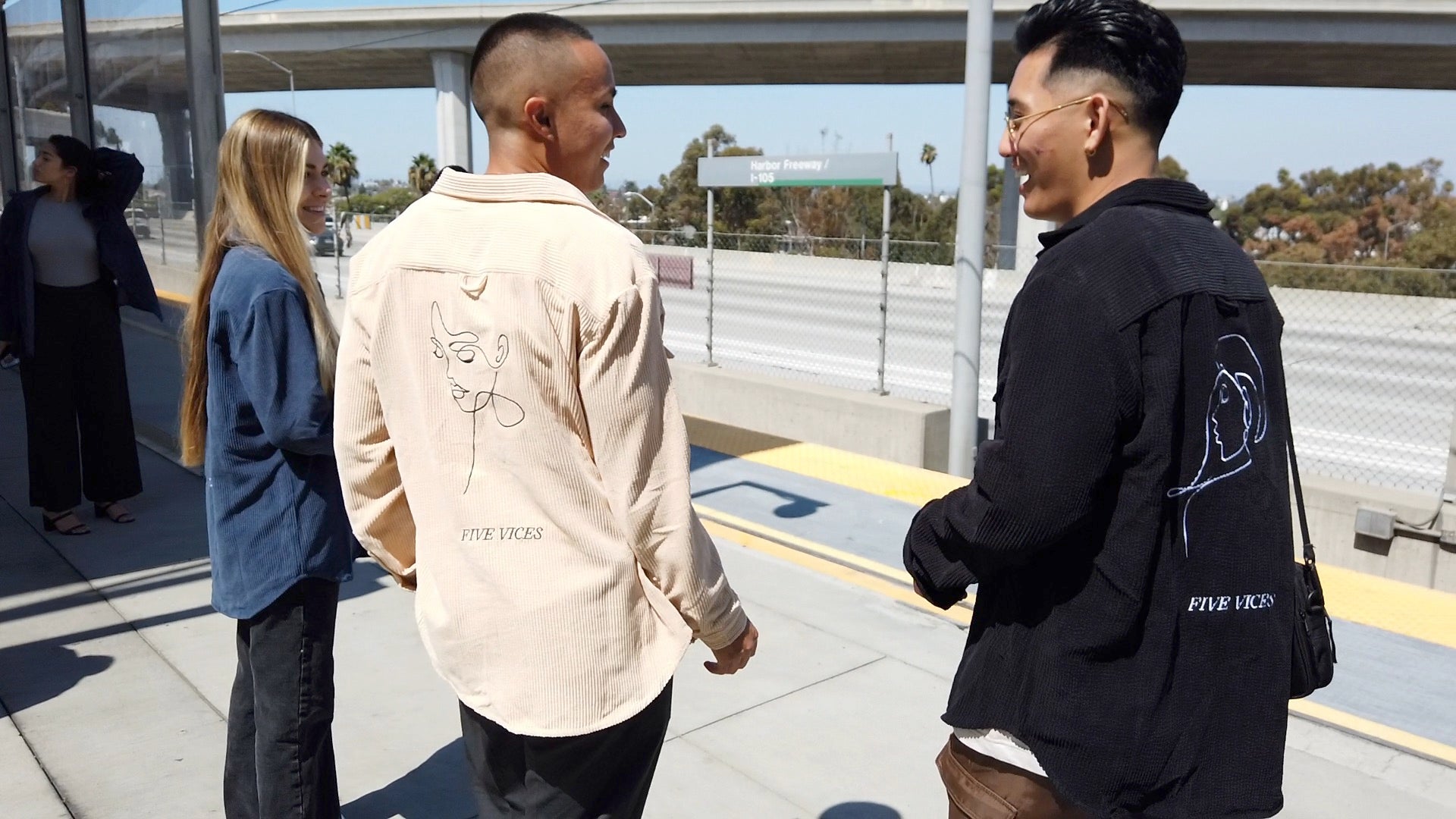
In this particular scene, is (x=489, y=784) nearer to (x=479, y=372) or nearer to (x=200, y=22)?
(x=479, y=372)

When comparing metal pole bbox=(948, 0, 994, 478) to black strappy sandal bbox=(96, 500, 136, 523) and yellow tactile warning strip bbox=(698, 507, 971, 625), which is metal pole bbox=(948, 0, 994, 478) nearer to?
yellow tactile warning strip bbox=(698, 507, 971, 625)

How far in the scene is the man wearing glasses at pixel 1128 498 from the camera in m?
1.51

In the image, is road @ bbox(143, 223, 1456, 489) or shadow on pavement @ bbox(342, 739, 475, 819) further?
road @ bbox(143, 223, 1456, 489)

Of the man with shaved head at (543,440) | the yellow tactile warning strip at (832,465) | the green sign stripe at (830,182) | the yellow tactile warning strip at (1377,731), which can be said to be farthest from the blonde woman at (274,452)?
the green sign stripe at (830,182)

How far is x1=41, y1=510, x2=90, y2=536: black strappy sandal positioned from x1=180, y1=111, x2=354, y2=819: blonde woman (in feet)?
12.1

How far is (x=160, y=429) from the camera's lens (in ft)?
25.4

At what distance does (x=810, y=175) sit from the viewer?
38.2ft

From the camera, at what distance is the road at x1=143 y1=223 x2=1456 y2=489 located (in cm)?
1278

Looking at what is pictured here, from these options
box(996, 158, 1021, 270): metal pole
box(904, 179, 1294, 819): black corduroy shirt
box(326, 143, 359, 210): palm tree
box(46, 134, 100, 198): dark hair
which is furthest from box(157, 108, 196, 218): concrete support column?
box(326, 143, 359, 210): palm tree

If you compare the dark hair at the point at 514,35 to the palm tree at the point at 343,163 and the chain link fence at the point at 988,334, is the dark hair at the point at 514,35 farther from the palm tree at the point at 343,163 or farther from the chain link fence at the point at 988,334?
the palm tree at the point at 343,163

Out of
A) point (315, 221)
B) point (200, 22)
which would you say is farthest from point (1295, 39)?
point (315, 221)

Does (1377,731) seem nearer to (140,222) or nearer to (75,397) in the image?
(75,397)

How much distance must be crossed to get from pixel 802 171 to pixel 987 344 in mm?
7787

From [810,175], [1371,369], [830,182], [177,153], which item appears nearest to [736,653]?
[177,153]
